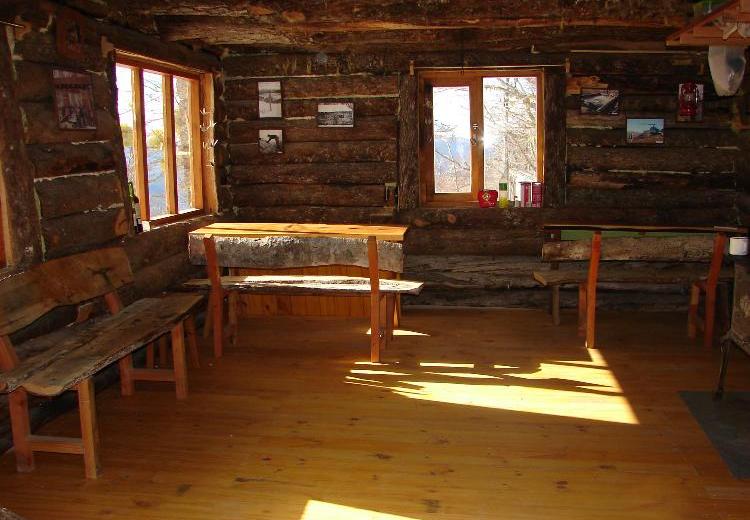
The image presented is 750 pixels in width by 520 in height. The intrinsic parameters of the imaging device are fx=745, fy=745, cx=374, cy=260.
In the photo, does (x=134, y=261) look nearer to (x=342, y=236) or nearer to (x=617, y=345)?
(x=342, y=236)

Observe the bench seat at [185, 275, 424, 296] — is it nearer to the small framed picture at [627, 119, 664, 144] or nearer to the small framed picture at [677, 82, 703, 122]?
the small framed picture at [627, 119, 664, 144]

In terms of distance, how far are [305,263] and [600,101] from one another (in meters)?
3.54

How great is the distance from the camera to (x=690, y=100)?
721 cm

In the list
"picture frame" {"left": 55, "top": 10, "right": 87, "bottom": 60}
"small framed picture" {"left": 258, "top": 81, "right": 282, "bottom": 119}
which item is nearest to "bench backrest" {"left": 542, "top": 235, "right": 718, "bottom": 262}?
"small framed picture" {"left": 258, "top": 81, "right": 282, "bottom": 119}

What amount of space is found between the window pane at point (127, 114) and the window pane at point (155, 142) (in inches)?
9.4

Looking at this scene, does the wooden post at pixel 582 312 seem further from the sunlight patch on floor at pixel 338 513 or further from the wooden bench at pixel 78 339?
the sunlight patch on floor at pixel 338 513

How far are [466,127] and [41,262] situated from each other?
452 cm

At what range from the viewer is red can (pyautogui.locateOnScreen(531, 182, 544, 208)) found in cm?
746

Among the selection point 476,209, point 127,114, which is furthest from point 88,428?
point 476,209

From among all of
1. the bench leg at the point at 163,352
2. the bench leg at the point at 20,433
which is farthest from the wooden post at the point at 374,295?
the bench leg at the point at 20,433

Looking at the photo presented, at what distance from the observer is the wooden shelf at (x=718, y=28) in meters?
3.94

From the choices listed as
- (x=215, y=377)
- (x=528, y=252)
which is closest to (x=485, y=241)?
(x=528, y=252)

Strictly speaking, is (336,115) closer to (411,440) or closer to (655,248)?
(655,248)

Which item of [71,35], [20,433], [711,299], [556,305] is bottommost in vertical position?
[20,433]
